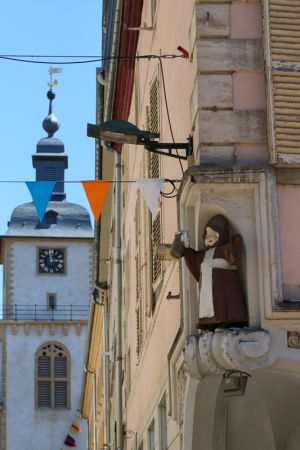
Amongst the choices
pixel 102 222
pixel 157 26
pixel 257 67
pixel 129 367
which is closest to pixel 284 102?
pixel 257 67

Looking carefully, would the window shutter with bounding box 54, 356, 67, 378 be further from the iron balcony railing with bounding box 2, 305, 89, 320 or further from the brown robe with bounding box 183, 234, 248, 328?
the brown robe with bounding box 183, 234, 248, 328

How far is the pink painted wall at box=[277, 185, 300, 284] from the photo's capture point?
34.0ft

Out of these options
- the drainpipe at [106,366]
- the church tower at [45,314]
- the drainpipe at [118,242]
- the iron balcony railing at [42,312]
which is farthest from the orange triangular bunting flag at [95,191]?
the iron balcony railing at [42,312]

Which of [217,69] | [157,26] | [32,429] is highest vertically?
[157,26]

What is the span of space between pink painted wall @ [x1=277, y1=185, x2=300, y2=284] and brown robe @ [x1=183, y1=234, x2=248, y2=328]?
350mm

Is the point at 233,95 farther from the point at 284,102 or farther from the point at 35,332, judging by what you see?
the point at 35,332

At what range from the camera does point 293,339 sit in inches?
396

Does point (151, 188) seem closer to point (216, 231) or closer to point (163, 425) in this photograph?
point (216, 231)

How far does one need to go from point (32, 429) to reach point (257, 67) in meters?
61.8

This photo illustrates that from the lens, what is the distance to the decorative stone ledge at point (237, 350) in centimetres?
984

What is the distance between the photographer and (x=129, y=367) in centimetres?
2095

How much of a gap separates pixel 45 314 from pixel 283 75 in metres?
67.6

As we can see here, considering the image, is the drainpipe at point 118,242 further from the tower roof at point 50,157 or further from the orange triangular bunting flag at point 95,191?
the tower roof at point 50,157

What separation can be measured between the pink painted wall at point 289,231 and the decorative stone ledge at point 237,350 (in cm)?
61
